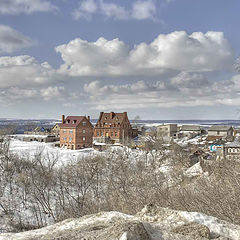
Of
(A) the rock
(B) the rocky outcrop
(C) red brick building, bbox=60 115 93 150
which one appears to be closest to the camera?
(B) the rocky outcrop

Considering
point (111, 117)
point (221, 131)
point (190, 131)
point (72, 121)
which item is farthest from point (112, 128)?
point (190, 131)

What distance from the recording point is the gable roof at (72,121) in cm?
5262

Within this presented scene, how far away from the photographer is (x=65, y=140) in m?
53.1

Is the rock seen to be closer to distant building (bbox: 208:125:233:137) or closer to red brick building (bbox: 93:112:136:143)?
red brick building (bbox: 93:112:136:143)

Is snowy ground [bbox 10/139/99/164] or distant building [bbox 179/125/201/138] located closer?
snowy ground [bbox 10/139/99/164]

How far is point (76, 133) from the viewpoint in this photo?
51656mm

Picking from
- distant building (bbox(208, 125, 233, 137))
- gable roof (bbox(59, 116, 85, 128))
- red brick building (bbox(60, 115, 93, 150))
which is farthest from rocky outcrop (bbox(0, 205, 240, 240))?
distant building (bbox(208, 125, 233, 137))

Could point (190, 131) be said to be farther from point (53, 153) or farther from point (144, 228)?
point (144, 228)

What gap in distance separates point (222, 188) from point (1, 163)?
29.1 meters

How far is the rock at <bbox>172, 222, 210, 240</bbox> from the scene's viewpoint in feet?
19.2

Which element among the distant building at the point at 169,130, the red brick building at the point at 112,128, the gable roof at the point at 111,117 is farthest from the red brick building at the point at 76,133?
the distant building at the point at 169,130

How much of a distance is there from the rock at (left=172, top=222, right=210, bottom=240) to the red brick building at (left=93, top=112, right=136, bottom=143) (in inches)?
2231

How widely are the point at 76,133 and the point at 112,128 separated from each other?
15503 millimetres

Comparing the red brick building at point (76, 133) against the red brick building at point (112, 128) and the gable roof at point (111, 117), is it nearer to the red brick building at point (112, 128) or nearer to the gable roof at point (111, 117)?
the red brick building at point (112, 128)
